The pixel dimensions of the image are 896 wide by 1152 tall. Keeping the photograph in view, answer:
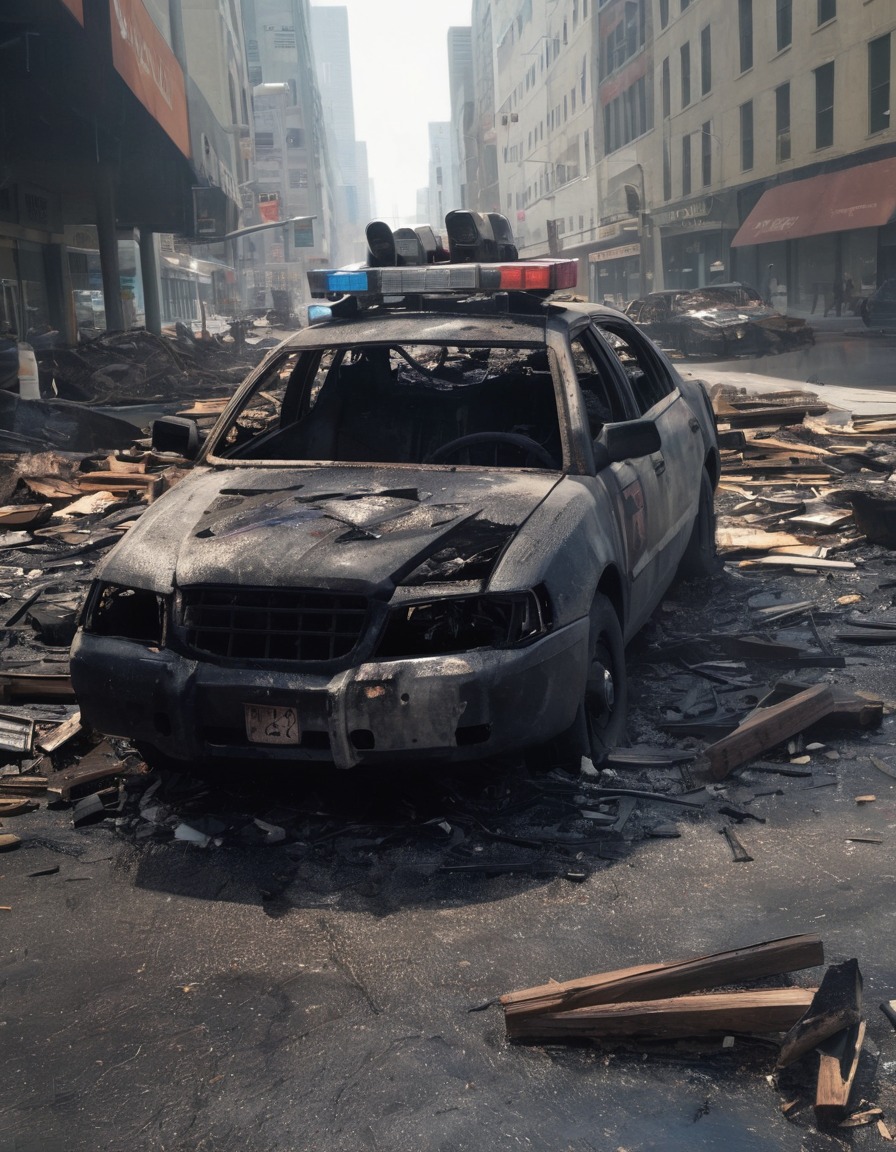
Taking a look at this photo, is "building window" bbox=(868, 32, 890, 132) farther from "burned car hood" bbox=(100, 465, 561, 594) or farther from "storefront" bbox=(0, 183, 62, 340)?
"burned car hood" bbox=(100, 465, 561, 594)

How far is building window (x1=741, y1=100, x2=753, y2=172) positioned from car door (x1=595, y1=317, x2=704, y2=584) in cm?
4562

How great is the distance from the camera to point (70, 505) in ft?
36.8

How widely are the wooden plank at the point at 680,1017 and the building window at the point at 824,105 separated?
42.7 m

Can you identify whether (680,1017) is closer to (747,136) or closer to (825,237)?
(825,237)

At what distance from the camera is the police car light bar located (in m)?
5.59

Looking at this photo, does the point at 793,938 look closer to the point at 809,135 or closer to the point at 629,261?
the point at 809,135

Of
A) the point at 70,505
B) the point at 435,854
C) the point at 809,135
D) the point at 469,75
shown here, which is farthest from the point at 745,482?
the point at 469,75

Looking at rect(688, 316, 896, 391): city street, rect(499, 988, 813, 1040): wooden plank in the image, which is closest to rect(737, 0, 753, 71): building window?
rect(688, 316, 896, 391): city street

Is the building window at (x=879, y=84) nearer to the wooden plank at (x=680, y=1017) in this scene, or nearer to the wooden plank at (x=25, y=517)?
the wooden plank at (x=25, y=517)

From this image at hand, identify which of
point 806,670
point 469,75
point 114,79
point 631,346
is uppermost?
point 469,75

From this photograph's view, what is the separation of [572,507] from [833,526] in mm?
4869

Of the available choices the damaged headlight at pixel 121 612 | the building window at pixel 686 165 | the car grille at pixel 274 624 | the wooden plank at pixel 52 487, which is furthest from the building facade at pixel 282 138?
the car grille at pixel 274 624

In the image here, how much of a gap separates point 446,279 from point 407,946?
10.7 feet

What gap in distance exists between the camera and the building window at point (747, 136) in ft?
160
